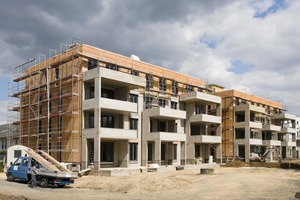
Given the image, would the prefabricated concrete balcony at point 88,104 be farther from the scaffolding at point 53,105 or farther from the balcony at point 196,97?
the balcony at point 196,97

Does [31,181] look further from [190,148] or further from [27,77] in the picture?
[190,148]

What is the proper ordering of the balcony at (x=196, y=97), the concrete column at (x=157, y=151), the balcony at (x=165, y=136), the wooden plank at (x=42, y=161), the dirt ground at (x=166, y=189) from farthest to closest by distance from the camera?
1. the balcony at (x=196, y=97)
2. the balcony at (x=165, y=136)
3. the concrete column at (x=157, y=151)
4. the wooden plank at (x=42, y=161)
5. the dirt ground at (x=166, y=189)

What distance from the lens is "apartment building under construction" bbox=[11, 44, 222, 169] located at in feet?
112

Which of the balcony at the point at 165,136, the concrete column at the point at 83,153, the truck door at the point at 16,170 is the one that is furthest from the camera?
the balcony at the point at 165,136

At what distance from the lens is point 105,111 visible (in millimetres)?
35031

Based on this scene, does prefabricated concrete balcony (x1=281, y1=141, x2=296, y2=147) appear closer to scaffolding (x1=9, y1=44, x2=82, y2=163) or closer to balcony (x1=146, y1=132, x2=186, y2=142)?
balcony (x1=146, y1=132, x2=186, y2=142)

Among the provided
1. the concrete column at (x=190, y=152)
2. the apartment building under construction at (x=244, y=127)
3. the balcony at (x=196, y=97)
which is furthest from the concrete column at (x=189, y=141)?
the apartment building under construction at (x=244, y=127)

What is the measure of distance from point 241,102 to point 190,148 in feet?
59.3

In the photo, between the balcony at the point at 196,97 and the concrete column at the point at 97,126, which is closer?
the concrete column at the point at 97,126

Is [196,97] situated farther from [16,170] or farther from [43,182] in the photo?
[43,182]

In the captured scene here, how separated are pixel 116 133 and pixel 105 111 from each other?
2615mm

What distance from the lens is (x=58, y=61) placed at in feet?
120

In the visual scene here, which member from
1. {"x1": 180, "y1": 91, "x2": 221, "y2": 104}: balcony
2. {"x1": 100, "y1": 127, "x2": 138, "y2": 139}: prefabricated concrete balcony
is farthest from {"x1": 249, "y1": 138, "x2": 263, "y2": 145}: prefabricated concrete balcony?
{"x1": 100, "y1": 127, "x2": 138, "y2": 139}: prefabricated concrete balcony

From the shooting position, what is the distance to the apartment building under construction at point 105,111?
3412 centimetres
